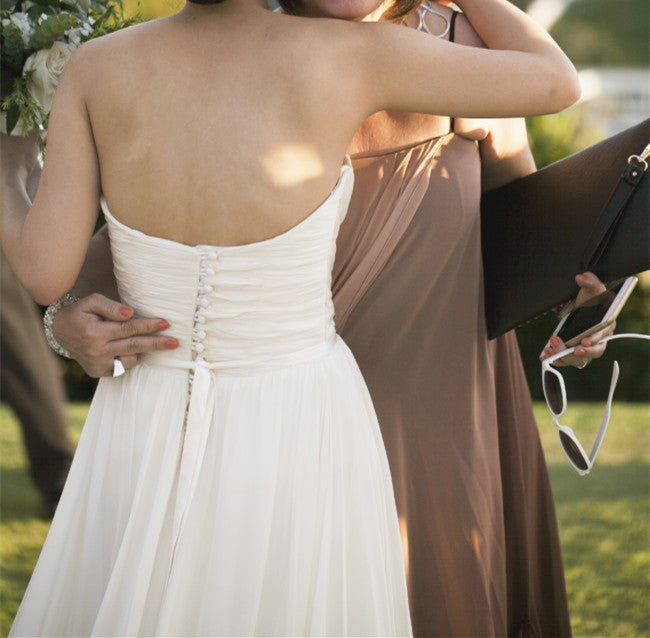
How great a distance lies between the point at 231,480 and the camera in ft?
7.68

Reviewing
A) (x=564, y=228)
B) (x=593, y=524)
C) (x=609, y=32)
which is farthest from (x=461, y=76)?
(x=609, y=32)

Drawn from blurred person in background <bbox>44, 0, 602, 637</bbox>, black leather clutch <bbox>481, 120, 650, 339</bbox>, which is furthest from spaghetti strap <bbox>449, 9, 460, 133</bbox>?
black leather clutch <bbox>481, 120, 650, 339</bbox>

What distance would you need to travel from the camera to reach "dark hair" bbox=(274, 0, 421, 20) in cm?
266

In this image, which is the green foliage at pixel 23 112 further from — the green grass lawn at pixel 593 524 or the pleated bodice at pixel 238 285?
the green grass lawn at pixel 593 524

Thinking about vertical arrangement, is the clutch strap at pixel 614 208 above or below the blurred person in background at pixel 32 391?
above

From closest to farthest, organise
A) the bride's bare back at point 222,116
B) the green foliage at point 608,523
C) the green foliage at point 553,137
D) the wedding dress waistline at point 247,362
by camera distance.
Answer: the bride's bare back at point 222,116, the wedding dress waistline at point 247,362, the green foliage at point 608,523, the green foliage at point 553,137

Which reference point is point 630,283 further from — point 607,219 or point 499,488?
point 499,488

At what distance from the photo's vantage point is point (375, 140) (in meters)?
2.85

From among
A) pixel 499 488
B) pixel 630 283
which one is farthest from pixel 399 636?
pixel 630 283

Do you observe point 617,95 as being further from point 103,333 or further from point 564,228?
point 103,333

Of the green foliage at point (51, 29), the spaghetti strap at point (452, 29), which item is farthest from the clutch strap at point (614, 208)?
the green foliage at point (51, 29)

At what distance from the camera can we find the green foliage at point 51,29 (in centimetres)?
261

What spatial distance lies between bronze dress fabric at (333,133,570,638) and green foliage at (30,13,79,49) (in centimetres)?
83

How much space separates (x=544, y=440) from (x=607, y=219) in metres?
5.23
